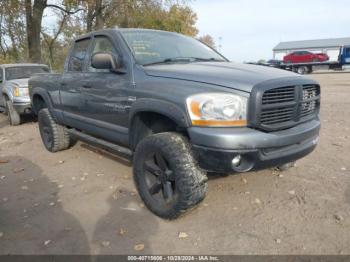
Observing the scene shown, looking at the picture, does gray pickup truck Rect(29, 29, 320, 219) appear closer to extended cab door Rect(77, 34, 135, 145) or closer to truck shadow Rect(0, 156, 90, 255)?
extended cab door Rect(77, 34, 135, 145)

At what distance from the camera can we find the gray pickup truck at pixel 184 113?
3062 millimetres

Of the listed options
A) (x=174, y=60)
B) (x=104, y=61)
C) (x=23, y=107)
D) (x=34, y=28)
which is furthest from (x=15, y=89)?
(x=34, y=28)

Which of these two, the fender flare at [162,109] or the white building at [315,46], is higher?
the white building at [315,46]

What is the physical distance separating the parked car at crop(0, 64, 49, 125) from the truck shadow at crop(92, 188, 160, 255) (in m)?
6.15

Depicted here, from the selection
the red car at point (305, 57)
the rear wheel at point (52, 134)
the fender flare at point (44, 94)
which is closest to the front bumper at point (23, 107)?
the fender flare at point (44, 94)

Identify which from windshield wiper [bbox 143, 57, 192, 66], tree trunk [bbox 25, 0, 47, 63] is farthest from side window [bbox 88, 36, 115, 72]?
tree trunk [bbox 25, 0, 47, 63]

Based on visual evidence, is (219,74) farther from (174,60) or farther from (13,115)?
(13,115)

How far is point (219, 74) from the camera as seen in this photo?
3.36 meters

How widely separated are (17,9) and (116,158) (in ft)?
51.6

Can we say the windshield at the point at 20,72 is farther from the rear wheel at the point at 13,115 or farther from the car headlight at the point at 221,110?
the car headlight at the point at 221,110

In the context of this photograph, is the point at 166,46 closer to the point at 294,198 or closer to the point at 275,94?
the point at 275,94

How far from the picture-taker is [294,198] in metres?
3.94

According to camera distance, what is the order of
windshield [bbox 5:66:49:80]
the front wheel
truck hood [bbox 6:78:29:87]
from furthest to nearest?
windshield [bbox 5:66:49:80] < truck hood [bbox 6:78:29:87] < the front wheel

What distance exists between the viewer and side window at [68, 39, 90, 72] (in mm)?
5084
